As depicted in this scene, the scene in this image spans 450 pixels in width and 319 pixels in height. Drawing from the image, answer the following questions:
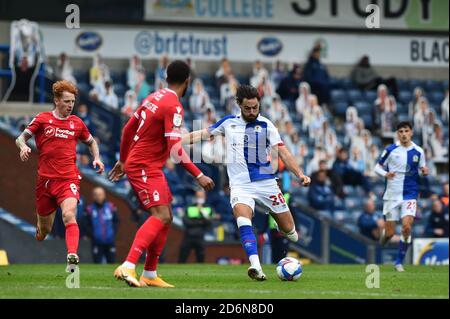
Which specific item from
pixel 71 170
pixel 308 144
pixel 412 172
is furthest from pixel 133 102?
pixel 71 170

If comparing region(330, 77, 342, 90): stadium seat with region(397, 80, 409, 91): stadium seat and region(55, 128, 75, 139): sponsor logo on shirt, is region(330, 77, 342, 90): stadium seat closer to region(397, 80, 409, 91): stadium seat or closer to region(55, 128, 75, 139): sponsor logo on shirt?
region(397, 80, 409, 91): stadium seat

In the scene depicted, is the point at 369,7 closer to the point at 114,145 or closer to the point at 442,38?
the point at 442,38

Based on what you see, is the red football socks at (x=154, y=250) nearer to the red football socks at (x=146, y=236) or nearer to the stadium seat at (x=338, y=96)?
the red football socks at (x=146, y=236)

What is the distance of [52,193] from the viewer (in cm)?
1505

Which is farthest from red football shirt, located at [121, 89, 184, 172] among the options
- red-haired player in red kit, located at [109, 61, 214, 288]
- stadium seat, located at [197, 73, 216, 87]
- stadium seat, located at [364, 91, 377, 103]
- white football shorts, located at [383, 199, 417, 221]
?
stadium seat, located at [364, 91, 377, 103]

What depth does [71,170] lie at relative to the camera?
1519 centimetres

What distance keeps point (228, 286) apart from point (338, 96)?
21461mm

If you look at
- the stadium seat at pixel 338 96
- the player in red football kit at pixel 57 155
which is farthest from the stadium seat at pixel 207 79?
the player in red football kit at pixel 57 155

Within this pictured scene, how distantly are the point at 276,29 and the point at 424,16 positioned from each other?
459 centimetres

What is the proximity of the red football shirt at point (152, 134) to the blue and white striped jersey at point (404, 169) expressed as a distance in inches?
282

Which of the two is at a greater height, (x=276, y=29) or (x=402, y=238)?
(x=276, y=29)

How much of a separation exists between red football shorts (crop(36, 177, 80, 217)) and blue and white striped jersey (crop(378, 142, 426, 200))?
20.7ft

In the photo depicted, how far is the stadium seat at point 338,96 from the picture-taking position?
114 ft

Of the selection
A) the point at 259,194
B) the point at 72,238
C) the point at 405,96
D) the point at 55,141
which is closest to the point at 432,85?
the point at 405,96
